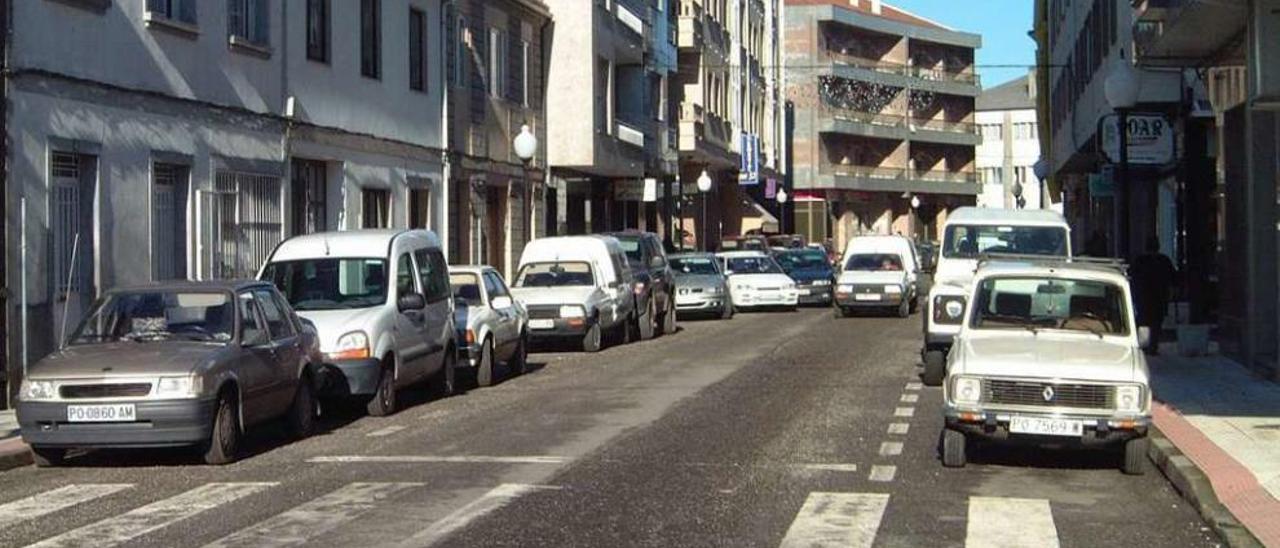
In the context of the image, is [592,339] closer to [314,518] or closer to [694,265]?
[694,265]

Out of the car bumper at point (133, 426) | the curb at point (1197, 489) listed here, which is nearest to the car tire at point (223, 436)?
the car bumper at point (133, 426)

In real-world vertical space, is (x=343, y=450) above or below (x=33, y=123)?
below

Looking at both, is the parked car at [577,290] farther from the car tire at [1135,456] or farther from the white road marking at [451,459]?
the car tire at [1135,456]

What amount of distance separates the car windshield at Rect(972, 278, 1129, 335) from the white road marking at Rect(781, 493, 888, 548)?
9.50 feet

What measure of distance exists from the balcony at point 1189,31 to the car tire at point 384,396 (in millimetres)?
9606

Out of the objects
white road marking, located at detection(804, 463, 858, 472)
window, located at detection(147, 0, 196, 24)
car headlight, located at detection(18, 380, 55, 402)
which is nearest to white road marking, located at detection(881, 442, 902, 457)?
white road marking, located at detection(804, 463, 858, 472)

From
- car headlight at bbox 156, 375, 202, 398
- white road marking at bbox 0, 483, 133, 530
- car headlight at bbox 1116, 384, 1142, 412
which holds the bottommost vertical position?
white road marking at bbox 0, 483, 133, 530

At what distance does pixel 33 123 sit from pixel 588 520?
404 inches

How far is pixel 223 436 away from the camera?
45.0ft

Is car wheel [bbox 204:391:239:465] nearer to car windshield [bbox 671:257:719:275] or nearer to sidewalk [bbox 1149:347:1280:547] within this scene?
sidewalk [bbox 1149:347:1280:547]

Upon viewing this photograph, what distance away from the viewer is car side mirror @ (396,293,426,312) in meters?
17.7

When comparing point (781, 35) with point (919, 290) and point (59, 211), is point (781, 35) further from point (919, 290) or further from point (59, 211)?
point (59, 211)

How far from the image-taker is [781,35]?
81625 millimetres

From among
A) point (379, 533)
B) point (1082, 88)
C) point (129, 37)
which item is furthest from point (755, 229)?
point (379, 533)
